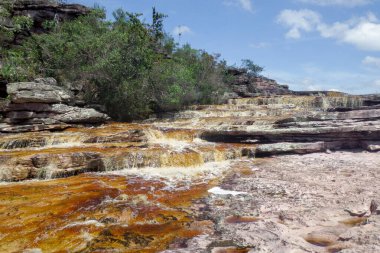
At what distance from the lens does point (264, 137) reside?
42.6 ft

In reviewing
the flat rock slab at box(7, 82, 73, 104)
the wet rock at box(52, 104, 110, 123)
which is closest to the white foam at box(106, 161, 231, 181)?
the wet rock at box(52, 104, 110, 123)

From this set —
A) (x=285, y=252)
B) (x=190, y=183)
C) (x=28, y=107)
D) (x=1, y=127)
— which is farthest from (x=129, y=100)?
(x=285, y=252)

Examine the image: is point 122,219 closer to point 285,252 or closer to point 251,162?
point 285,252

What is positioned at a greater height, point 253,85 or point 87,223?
point 253,85

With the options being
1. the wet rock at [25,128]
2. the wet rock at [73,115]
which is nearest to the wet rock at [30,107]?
the wet rock at [73,115]

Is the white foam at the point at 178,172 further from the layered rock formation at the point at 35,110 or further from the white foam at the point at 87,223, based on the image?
the layered rock formation at the point at 35,110

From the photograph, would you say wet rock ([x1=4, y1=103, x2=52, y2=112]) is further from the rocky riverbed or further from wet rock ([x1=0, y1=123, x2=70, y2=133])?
wet rock ([x1=0, y1=123, x2=70, y2=133])

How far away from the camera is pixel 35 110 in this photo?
1497cm

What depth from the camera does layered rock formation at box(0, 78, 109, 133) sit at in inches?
567

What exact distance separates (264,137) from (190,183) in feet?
17.9

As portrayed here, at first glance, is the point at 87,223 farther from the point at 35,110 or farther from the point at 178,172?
the point at 35,110

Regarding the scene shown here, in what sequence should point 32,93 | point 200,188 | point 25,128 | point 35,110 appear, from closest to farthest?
1. point 200,188
2. point 25,128
3. point 32,93
4. point 35,110

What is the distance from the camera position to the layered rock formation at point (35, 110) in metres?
14.4

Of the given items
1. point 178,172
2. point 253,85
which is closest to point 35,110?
point 178,172
